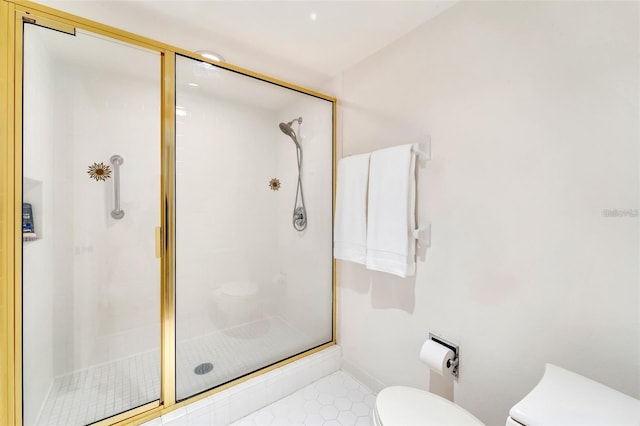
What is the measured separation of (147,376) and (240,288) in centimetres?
66

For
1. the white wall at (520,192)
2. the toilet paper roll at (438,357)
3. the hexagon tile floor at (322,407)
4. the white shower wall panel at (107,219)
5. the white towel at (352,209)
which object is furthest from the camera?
the white towel at (352,209)

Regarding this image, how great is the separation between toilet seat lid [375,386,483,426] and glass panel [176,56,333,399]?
38.0 inches

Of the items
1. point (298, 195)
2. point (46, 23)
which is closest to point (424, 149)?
point (298, 195)

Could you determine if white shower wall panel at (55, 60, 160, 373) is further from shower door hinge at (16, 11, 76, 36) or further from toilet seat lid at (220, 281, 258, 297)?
toilet seat lid at (220, 281, 258, 297)

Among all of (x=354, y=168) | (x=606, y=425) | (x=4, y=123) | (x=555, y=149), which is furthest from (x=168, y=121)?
(x=606, y=425)

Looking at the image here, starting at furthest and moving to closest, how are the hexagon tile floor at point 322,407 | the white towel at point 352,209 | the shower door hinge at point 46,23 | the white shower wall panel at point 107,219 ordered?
the white towel at point 352,209, the hexagon tile floor at point 322,407, the white shower wall panel at point 107,219, the shower door hinge at point 46,23

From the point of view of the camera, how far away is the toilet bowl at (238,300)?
1.73 meters

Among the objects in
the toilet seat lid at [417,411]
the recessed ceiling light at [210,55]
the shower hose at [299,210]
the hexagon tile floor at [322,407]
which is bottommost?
the hexagon tile floor at [322,407]

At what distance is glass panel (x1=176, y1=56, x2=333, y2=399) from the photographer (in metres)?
1.53

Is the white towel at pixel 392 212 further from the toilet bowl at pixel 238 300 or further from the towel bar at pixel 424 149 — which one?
the toilet bowl at pixel 238 300

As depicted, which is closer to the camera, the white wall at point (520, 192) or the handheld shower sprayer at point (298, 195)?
the white wall at point (520, 192)

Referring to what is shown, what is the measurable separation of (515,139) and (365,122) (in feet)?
2.98

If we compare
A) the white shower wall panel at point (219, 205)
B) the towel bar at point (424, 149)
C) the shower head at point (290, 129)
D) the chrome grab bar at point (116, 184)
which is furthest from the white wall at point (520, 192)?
the chrome grab bar at point (116, 184)

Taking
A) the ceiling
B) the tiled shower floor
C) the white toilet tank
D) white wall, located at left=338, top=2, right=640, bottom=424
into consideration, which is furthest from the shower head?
the white toilet tank
